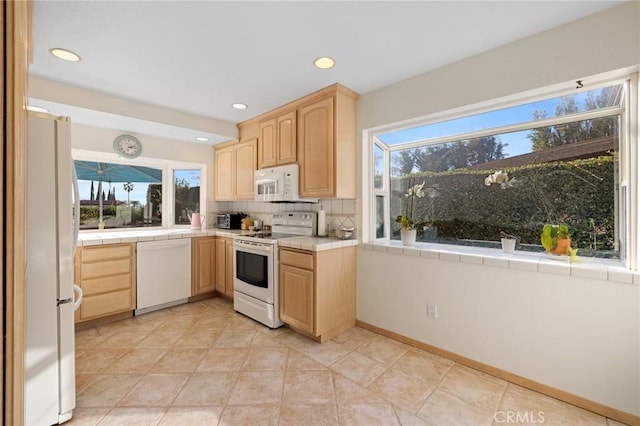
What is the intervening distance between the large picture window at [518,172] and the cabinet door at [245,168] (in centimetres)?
162

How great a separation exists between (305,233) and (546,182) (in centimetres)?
223

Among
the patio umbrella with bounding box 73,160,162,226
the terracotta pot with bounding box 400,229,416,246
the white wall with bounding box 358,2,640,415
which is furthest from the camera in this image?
the patio umbrella with bounding box 73,160,162,226

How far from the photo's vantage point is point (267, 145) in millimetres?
3371

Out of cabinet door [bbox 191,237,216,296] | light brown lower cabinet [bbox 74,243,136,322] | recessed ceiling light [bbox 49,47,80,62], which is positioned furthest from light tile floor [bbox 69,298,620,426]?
recessed ceiling light [bbox 49,47,80,62]

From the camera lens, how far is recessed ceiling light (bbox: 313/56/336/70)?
6.90 feet

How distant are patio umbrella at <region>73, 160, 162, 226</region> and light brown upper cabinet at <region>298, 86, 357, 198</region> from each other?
7.85 ft

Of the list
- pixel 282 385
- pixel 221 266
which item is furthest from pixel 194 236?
pixel 282 385

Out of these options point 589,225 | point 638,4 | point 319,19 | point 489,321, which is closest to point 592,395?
point 489,321

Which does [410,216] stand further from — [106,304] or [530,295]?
[106,304]

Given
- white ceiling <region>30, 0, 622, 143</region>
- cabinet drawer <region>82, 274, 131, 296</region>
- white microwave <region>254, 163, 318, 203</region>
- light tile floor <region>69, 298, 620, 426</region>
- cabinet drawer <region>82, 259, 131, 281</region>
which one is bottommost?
light tile floor <region>69, 298, 620, 426</region>

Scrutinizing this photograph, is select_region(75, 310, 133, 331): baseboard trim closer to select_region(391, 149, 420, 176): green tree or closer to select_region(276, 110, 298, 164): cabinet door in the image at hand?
select_region(276, 110, 298, 164): cabinet door

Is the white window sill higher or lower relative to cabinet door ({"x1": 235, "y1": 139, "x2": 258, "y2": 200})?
lower

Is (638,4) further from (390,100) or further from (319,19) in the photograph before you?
(319,19)

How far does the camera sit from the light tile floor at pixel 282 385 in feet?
5.33
